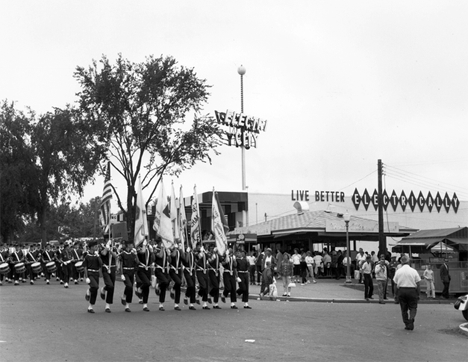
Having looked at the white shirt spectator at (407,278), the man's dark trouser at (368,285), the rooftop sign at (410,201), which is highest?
the rooftop sign at (410,201)

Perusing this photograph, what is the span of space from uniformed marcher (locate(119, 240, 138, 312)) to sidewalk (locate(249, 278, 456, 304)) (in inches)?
340

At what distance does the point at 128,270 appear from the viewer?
19.2 metres

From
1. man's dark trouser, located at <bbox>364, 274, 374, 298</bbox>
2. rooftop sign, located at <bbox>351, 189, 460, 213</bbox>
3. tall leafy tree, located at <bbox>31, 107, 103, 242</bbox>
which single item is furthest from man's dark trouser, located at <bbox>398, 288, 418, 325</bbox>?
rooftop sign, located at <bbox>351, 189, 460, 213</bbox>

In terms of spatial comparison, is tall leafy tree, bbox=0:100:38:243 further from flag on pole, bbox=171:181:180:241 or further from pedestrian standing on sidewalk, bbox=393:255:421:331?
pedestrian standing on sidewalk, bbox=393:255:421:331

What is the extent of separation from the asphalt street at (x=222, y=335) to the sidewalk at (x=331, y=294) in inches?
222

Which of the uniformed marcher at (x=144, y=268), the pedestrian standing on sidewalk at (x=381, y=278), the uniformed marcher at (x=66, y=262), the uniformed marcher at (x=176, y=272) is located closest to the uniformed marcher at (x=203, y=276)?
the uniformed marcher at (x=176, y=272)

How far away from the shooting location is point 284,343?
41.3 feet

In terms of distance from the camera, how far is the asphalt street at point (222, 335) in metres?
11.1

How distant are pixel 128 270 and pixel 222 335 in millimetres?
6288

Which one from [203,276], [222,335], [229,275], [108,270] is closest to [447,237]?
[229,275]

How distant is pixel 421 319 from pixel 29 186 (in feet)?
140

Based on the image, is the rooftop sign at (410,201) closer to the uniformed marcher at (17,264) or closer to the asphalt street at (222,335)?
the uniformed marcher at (17,264)

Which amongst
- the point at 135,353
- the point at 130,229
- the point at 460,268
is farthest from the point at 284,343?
the point at 130,229

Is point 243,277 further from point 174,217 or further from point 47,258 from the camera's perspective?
point 47,258
